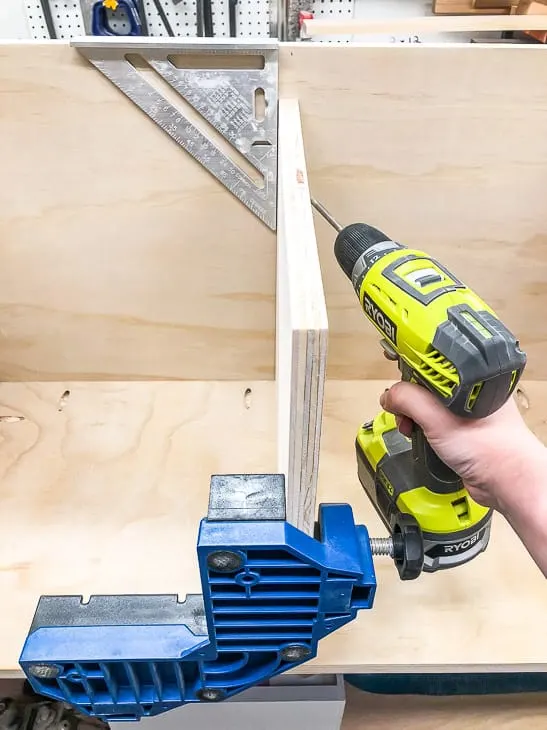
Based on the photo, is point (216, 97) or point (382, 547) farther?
point (216, 97)

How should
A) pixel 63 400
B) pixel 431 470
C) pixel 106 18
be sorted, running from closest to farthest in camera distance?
pixel 431 470 → pixel 63 400 → pixel 106 18

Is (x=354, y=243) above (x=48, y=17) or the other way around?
the other way around

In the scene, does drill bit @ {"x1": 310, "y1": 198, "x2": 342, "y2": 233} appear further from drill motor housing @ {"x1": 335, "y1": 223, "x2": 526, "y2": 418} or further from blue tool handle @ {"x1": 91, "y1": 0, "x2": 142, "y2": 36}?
blue tool handle @ {"x1": 91, "y1": 0, "x2": 142, "y2": 36}

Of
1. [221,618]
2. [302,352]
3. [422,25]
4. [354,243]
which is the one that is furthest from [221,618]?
[422,25]

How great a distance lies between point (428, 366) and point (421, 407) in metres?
0.05

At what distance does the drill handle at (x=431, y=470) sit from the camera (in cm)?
61

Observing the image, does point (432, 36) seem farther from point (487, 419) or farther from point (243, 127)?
point (487, 419)

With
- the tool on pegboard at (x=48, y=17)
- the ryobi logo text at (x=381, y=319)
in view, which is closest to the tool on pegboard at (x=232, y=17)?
the tool on pegboard at (x=48, y=17)

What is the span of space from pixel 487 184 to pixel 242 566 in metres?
0.61

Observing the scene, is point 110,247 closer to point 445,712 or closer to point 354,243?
point 354,243

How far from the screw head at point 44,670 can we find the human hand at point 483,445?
380 mm

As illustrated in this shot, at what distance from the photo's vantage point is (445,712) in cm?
86

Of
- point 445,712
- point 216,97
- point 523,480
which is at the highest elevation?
point 216,97

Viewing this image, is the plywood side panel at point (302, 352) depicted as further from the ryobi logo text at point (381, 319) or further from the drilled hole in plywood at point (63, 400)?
the drilled hole in plywood at point (63, 400)
